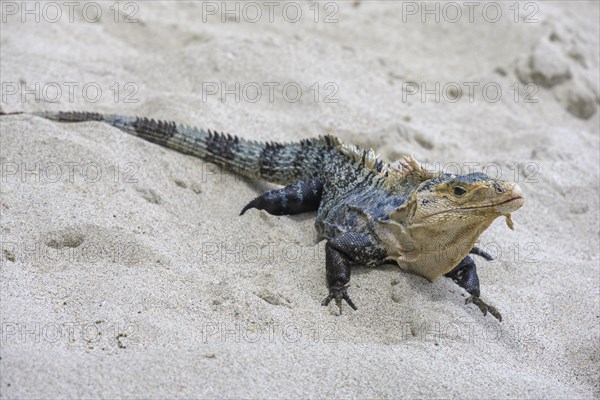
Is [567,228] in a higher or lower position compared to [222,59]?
lower

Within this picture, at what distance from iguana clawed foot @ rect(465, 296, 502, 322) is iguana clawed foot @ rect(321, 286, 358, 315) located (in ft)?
2.82

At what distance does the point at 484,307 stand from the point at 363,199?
1.21 meters

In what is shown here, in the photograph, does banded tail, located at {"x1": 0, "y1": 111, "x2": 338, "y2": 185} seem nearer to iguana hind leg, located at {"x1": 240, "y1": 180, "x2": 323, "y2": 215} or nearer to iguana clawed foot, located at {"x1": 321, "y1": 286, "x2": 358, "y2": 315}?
iguana hind leg, located at {"x1": 240, "y1": 180, "x2": 323, "y2": 215}

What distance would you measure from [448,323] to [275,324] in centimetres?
113

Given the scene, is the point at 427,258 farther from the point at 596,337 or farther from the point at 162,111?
the point at 162,111

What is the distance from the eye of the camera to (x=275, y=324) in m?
4.50

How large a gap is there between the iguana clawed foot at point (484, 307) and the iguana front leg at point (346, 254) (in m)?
0.68

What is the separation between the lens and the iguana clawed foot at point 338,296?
4906 millimetres

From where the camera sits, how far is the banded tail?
663 centimetres

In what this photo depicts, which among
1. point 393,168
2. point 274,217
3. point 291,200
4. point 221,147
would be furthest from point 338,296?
point 221,147

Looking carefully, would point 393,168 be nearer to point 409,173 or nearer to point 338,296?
point 409,173

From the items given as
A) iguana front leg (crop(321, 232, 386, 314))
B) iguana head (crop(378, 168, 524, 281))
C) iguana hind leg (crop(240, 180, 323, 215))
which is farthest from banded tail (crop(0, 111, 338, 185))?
iguana head (crop(378, 168, 524, 281))

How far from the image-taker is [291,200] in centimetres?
618

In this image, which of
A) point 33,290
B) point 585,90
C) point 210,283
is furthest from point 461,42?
point 33,290
